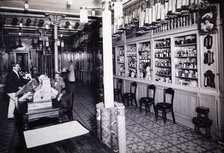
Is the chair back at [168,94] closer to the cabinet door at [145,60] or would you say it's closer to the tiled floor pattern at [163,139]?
the tiled floor pattern at [163,139]

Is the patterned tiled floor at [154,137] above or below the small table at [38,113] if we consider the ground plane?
below

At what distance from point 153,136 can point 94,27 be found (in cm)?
802

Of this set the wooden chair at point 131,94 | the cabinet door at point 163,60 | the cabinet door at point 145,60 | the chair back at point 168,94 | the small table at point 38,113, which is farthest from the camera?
the wooden chair at point 131,94

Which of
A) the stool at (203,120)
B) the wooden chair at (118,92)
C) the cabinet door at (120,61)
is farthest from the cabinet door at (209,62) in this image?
the cabinet door at (120,61)

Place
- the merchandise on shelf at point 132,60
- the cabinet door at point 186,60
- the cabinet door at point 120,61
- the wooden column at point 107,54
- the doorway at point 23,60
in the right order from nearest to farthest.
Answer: the wooden column at point 107,54
the cabinet door at point 186,60
the merchandise on shelf at point 132,60
the cabinet door at point 120,61
the doorway at point 23,60

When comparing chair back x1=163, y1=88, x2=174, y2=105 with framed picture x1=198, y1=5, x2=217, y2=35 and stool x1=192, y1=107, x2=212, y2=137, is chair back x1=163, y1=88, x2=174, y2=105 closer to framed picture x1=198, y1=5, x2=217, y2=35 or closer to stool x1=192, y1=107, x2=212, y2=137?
stool x1=192, y1=107, x2=212, y2=137

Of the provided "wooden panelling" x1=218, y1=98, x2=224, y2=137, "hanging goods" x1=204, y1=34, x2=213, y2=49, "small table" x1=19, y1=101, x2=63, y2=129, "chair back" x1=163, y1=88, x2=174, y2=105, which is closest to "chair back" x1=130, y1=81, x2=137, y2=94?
"chair back" x1=163, y1=88, x2=174, y2=105

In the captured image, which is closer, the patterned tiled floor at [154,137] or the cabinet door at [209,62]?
the patterned tiled floor at [154,137]

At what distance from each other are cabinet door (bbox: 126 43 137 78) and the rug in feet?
18.3

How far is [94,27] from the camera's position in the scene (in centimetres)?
1097

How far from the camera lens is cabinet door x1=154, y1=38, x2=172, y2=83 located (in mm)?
5953

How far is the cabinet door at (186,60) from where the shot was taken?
5.11 meters

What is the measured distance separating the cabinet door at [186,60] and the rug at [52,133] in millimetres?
3681

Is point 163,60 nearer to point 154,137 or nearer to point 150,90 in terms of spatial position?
point 150,90
